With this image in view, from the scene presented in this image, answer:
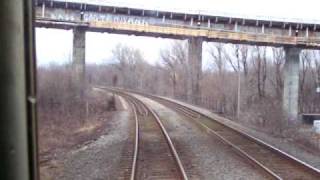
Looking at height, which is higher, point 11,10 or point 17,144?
point 11,10

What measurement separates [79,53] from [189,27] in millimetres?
9619

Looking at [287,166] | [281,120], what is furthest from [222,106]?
[287,166]

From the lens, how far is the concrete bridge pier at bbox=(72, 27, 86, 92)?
4081 centimetres

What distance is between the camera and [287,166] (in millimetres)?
14039

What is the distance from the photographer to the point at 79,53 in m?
41.6

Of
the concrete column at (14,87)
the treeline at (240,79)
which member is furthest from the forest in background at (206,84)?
the concrete column at (14,87)

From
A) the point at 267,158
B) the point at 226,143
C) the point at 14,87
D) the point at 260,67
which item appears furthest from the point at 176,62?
the point at 14,87

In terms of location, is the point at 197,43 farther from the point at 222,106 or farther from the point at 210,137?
the point at 210,137

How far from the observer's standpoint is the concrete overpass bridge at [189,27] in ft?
134

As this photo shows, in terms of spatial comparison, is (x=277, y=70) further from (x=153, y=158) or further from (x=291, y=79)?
(x=153, y=158)

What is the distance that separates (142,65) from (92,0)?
58.8 meters

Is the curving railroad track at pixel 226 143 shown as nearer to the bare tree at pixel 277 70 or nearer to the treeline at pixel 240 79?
the treeline at pixel 240 79

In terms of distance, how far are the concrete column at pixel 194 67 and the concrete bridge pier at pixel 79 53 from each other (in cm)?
968

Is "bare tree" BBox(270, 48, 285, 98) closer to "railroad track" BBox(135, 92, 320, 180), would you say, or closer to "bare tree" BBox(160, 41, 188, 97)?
"bare tree" BBox(160, 41, 188, 97)
